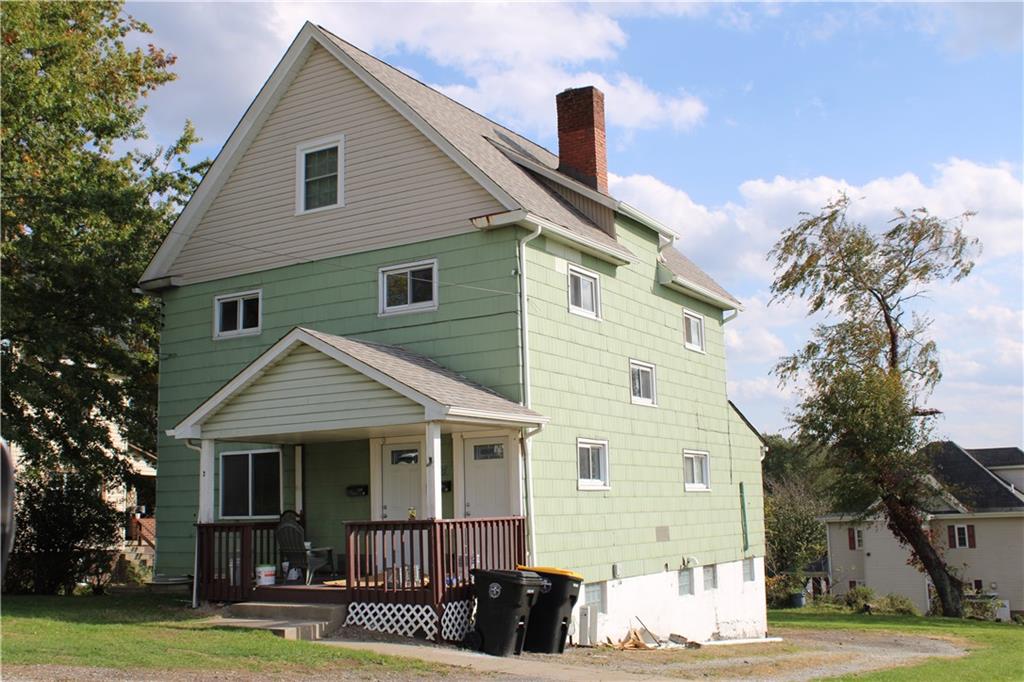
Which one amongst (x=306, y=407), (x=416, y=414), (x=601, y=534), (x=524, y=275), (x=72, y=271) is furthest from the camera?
(x=72, y=271)

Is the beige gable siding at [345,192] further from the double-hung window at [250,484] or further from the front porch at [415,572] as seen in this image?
the front porch at [415,572]

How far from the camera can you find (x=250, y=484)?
62.0 feet

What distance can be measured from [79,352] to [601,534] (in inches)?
461

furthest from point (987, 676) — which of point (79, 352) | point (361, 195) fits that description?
point (79, 352)

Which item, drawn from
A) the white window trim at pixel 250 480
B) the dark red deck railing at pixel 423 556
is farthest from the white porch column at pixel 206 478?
the white window trim at pixel 250 480

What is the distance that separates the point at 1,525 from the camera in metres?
3.00

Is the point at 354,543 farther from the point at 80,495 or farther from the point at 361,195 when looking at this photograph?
the point at 80,495

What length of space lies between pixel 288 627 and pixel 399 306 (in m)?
6.17

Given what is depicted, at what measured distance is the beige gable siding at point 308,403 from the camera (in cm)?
1460

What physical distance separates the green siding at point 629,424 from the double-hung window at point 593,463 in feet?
0.52

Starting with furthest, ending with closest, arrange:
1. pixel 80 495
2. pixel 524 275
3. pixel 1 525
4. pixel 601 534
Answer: pixel 80 495, pixel 601 534, pixel 524 275, pixel 1 525

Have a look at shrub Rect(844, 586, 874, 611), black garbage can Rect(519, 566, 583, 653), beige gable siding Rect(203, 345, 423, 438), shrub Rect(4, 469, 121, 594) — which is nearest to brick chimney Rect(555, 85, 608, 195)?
beige gable siding Rect(203, 345, 423, 438)

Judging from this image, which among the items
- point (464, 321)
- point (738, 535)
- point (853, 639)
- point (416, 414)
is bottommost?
point (853, 639)

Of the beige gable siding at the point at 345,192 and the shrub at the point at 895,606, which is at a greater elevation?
the beige gable siding at the point at 345,192
